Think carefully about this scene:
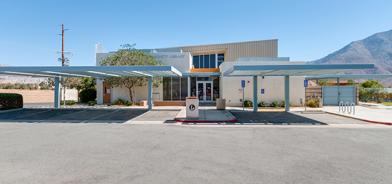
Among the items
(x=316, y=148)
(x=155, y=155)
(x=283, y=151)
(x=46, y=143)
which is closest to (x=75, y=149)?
(x=46, y=143)

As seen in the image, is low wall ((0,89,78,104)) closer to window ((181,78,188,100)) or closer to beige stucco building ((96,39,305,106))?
beige stucco building ((96,39,305,106))

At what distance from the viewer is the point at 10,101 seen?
21375mm

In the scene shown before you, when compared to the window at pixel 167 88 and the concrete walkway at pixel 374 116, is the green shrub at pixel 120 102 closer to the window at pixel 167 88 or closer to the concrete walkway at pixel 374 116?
the window at pixel 167 88

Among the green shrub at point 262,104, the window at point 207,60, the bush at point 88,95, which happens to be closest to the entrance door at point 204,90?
the green shrub at point 262,104

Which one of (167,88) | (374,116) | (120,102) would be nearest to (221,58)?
(167,88)

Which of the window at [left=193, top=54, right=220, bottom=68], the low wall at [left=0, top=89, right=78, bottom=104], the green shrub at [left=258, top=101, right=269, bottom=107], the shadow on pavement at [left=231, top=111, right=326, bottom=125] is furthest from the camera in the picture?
the window at [left=193, top=54, right=220, bottom=68]

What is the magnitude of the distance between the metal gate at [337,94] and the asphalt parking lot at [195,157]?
752 inches

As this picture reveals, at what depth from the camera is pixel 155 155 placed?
720 centimetres

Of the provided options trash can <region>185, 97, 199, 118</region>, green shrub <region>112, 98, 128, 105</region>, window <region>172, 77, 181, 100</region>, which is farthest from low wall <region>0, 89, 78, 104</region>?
trash can <region>185, 97, 199, 118</region>

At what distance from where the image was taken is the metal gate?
93.9 ft

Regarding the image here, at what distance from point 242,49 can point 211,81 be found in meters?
11.7

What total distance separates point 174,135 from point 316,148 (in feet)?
16.8

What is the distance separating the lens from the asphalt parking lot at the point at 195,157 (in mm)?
5441

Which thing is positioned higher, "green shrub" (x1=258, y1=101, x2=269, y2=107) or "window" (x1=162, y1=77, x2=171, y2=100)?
"window" (x1=162, y1=77, x2=171, y2=100)
